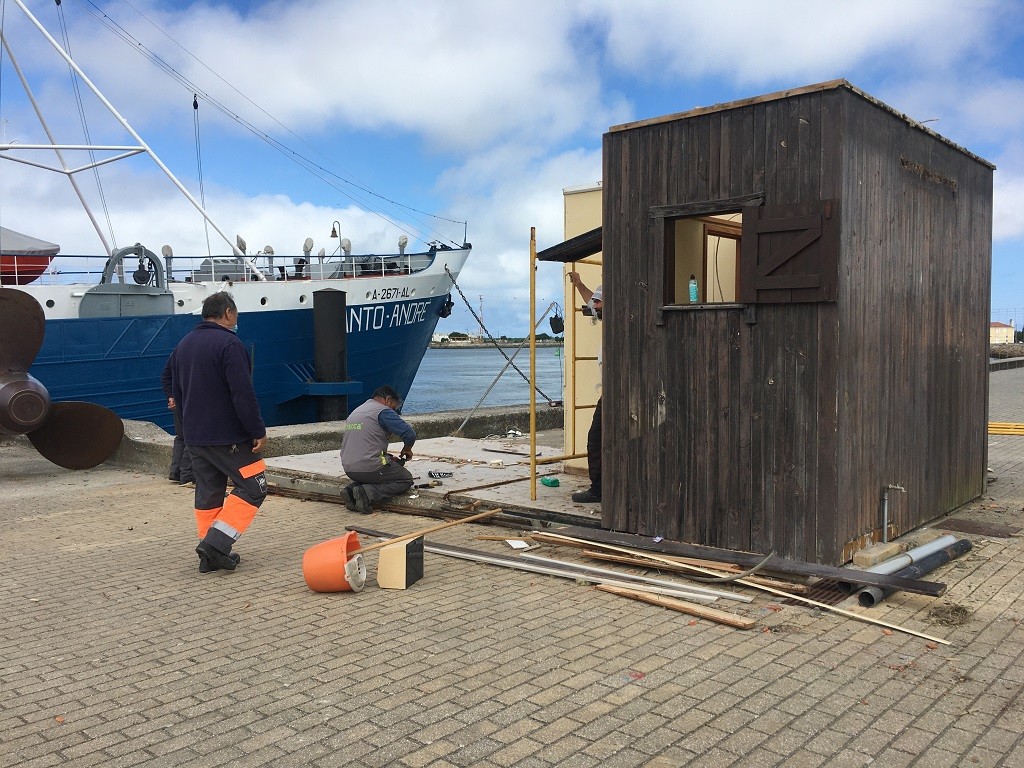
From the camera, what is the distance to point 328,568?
5.61 m

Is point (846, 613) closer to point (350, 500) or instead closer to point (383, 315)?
point (350, 500)

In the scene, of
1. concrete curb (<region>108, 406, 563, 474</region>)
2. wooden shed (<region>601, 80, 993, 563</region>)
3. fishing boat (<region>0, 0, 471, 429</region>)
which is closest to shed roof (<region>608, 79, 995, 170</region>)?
wooden shed (<region>601, 80, 993, 563</region>)

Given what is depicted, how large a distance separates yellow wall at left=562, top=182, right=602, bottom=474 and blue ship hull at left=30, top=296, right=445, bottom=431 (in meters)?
11.4

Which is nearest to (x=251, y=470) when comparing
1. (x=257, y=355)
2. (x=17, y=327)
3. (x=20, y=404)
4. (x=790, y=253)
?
(x=790, y=253)

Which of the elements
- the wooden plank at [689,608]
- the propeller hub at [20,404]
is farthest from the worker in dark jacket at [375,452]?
the propeller hub at [20,404]

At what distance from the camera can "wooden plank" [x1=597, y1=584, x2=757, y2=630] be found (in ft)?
15.9

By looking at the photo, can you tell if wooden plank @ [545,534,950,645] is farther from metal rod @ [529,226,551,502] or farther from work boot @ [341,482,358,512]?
work boot @ [341,482,358,512]

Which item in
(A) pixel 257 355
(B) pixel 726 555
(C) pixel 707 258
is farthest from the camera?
(A) pixel 257 355

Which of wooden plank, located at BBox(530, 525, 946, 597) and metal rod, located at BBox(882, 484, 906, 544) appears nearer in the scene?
Result: wooden plank, located at BBox(530, 525, 946, 597)

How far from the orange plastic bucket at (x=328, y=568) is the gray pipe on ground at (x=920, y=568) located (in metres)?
3.24

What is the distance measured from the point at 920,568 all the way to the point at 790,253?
2.22 metres

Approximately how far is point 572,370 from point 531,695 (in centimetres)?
490

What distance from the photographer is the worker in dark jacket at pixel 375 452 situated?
811 cm

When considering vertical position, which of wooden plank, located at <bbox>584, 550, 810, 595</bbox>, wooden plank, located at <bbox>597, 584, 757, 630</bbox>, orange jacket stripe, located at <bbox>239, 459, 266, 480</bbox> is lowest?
wooden plank, located at <bbox>597, 584, 757, 630</bbox>
